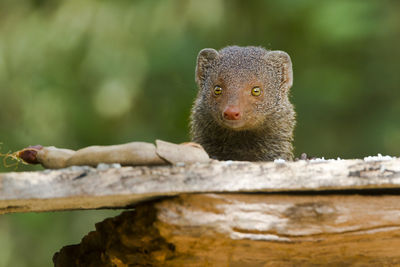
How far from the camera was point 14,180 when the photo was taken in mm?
1831

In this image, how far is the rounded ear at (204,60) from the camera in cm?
337

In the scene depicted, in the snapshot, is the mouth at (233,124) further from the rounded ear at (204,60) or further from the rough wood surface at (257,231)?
the rough wood surface at (257,231)

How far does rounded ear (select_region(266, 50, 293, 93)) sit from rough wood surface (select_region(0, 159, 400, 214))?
1484mm

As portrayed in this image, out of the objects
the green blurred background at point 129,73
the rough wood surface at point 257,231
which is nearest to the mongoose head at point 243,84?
the rough wood surface at point 257,231

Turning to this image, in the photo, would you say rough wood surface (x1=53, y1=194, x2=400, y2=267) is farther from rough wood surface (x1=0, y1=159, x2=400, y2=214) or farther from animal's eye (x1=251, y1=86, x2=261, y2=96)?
animal's eye (x1=251, y1=86, x2=261, y2=96)

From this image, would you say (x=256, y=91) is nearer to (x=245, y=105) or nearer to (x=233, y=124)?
(x=245, y=105)

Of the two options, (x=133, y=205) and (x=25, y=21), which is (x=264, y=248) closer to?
(x=133, y=205)

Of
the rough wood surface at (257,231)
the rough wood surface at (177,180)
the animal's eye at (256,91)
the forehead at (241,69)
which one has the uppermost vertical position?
the forehead at (241,69)

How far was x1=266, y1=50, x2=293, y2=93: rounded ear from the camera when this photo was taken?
11.2 ft

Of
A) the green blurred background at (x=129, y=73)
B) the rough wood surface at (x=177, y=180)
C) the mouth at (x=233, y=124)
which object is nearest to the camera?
the rough wood surface at (x=177, y=180)

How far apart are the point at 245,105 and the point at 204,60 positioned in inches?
20.1

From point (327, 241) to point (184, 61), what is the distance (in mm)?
3973

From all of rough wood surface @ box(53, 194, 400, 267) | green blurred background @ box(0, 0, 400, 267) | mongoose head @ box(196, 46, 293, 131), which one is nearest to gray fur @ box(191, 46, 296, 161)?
mongoose head @ box(196, 46, 293, 131)

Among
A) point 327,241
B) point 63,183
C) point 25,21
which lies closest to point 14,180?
point 63,183
